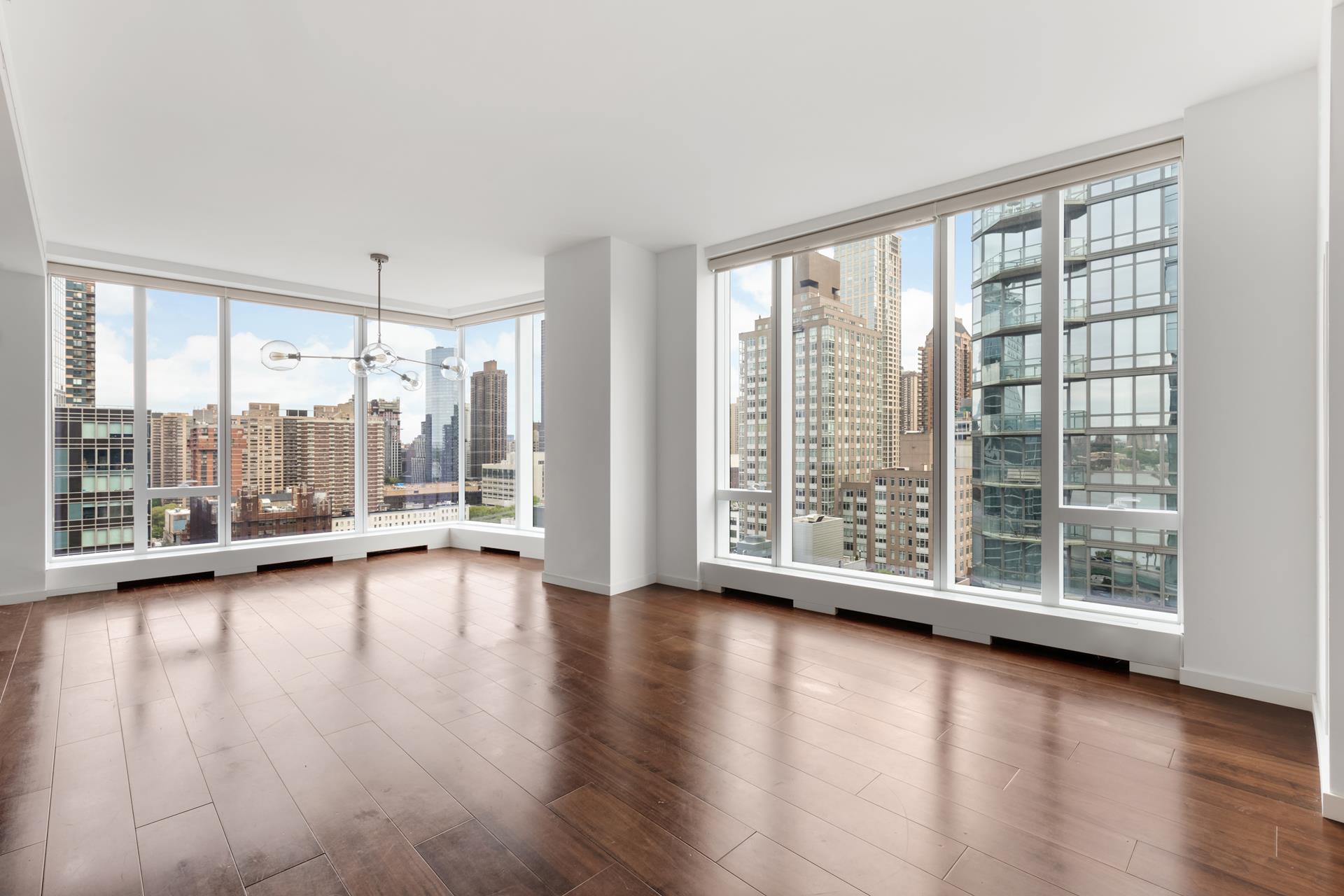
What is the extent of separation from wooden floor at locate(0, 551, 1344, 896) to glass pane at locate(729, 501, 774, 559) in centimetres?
119

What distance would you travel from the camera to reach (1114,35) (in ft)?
8.21

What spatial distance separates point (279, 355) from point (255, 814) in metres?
3.64

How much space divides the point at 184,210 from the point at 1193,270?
6078 millimetres

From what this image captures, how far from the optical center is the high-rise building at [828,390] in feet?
14.5

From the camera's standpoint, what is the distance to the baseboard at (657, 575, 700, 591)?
5078 mm

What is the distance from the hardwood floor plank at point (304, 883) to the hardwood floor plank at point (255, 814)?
1.3 inches

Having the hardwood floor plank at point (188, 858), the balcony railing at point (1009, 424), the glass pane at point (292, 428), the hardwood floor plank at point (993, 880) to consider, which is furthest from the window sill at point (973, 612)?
the glass pane at point (292, 428)

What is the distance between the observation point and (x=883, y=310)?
438cm

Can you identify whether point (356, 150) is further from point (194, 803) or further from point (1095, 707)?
point (1095, 707)

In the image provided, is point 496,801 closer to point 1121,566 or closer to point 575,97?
point 575,97

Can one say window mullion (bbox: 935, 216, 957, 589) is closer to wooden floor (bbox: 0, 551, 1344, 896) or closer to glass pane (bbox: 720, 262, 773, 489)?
wooden floor (bbox: 0, 551, 1344, 896)

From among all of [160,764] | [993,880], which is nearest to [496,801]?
[160,764]

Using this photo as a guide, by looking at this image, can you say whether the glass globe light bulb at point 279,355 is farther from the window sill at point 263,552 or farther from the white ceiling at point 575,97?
the window sill at point 263,552

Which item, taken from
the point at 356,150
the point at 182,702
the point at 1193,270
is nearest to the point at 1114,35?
the point at 1193,270
